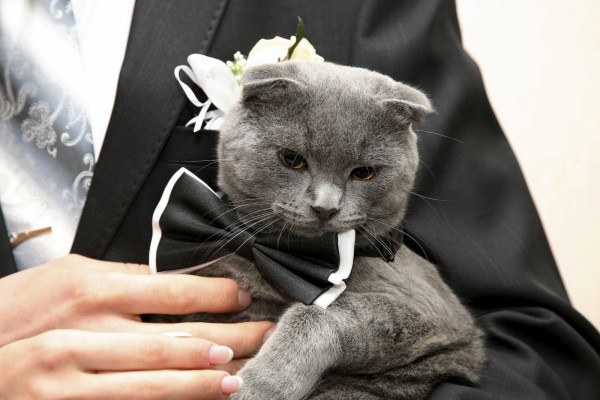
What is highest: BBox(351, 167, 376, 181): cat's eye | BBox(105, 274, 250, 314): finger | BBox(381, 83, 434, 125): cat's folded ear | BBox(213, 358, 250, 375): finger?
BBox(381, 83, 434, 125): cat's folded ear

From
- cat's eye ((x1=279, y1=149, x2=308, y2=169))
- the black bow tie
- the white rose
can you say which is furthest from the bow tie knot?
the white rose

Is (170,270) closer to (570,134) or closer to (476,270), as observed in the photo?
(476,270)

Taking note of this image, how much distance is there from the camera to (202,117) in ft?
3.70

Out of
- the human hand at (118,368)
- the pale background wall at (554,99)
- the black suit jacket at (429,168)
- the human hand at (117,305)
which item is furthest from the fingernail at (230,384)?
the pale background wall at (554,99)

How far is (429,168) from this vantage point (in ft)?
4.16

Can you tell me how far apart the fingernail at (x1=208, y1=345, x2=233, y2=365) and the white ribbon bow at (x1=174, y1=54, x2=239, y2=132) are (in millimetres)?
391

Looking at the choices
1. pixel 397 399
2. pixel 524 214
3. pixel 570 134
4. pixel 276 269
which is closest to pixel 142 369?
pixel 276 269

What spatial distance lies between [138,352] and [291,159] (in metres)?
0.36

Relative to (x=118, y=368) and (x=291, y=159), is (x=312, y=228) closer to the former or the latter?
(x=291, y=159)

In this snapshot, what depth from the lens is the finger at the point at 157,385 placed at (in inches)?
35.6

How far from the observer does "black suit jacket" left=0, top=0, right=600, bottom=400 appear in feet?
3.75

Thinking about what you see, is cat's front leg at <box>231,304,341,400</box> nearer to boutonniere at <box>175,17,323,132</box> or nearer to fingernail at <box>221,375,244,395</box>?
fingernail at <box>221,375,244,395</box>

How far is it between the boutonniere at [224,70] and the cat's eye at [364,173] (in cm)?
24

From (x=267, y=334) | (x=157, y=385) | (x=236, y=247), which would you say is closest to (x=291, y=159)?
(x=236, y=247)
